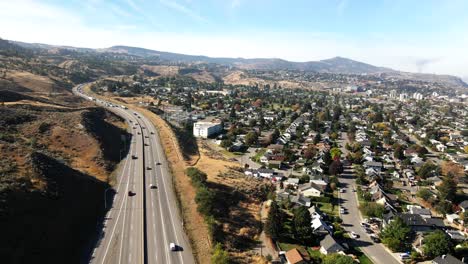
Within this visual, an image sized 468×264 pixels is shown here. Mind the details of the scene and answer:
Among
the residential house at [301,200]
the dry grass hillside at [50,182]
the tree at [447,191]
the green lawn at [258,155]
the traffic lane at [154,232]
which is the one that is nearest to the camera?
the dry grass hillside at [50,182]

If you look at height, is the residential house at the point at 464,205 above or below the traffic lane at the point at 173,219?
below

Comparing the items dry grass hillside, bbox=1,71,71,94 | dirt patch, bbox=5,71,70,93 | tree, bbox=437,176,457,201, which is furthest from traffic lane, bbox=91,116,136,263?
dirt patch, bbox=5,71,70,93

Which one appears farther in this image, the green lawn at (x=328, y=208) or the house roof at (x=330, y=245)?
the green lawn at (x=328, y=208)

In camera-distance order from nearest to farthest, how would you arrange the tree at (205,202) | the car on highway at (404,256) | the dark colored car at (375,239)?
the car on highway at (404,256)
the tree at (205,202)
the dark colored car at (375,239)

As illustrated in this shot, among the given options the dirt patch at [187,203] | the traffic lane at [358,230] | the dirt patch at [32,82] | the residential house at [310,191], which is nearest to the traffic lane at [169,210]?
the dirt patch at [187,203]

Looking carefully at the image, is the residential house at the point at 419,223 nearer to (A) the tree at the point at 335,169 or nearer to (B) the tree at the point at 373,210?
(B) the tree at the point at 373,210

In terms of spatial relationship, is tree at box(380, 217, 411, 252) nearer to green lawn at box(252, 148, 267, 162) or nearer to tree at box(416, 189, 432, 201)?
tree at box(416, 189, 432, 201)
